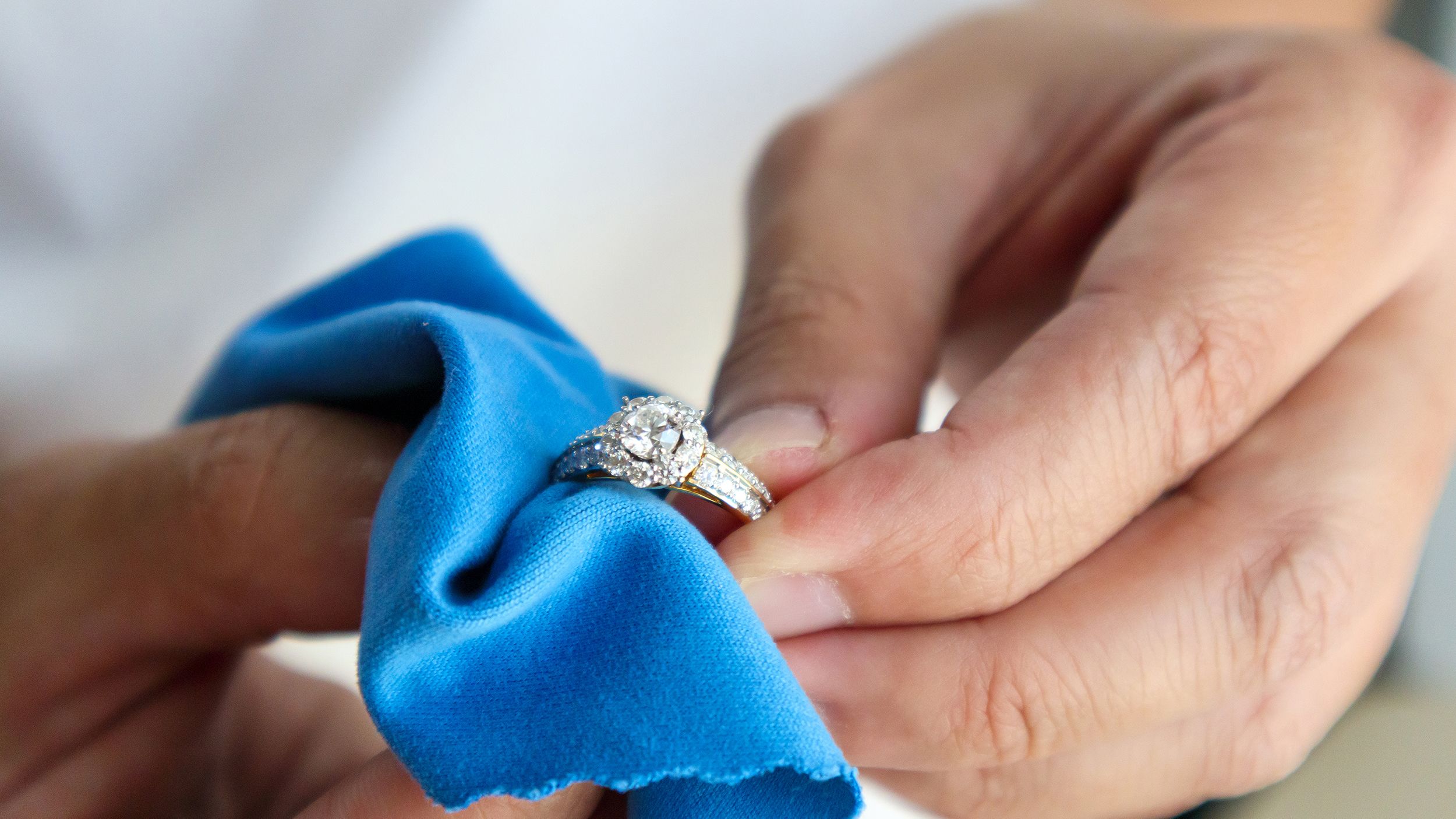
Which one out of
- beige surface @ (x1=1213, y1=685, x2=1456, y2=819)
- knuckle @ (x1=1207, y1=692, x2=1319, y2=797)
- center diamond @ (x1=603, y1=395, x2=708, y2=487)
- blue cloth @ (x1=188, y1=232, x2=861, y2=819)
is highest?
center diamond @ (x1=603, y1=395, x2=708, y2=487)

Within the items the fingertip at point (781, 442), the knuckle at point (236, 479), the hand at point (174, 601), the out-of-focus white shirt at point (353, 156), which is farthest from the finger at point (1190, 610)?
the out-of-focus white shirt at point (353, 156)

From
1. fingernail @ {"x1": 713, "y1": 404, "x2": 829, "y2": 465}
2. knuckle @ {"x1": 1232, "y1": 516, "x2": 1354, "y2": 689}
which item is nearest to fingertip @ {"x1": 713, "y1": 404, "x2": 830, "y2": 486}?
fingernail @ {"x1": 713, "y1": 404, "x2": 829, "y2": 465}

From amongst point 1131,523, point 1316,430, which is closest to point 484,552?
point 1131,523

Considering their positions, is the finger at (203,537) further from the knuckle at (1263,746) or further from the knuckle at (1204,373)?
the knuckle at (1263,746)

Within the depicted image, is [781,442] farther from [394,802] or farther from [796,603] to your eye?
[394,802]

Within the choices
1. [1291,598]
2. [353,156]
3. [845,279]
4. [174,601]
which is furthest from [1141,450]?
[353,156]

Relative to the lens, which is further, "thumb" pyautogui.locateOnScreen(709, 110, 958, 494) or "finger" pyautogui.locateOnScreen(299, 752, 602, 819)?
"thumb" pyautogui.locateOnScreen(709, 110, 958, 494)

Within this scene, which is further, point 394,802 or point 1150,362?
point 1150,362

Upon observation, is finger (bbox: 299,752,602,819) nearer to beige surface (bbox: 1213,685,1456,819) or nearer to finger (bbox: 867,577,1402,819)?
finger (bbox: 867,577,1402,819)
